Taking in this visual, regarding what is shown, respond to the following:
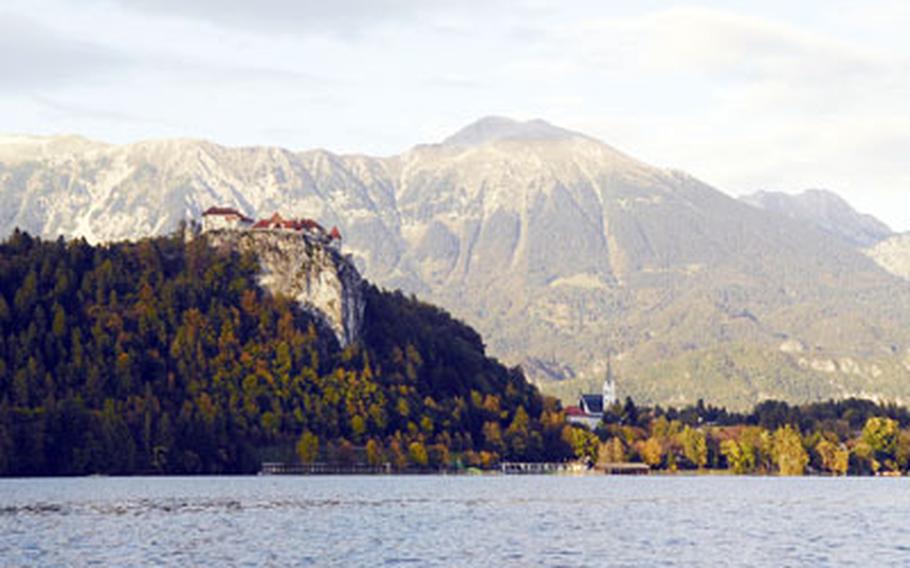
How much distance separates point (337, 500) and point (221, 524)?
173ft

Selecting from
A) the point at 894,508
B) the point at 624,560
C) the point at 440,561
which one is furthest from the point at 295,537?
the point at 894,508

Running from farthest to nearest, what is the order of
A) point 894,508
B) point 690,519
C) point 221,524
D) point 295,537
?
point 894,508, point 690,519, point 221,524, point 295,537

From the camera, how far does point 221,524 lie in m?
147

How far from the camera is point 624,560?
11288cm

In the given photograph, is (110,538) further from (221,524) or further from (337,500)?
(337,500)

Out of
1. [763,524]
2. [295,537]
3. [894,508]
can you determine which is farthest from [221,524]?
[894,508]

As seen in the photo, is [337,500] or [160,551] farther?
[337,500]

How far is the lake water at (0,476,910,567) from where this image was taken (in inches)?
4488

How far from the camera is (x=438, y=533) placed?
137500mm

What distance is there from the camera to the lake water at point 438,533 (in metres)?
114

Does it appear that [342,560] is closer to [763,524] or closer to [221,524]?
[221,524]

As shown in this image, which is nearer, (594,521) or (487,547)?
(487,547)

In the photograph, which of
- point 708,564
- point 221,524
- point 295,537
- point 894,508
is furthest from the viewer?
point 894,508

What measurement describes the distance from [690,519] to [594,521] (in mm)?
10905
